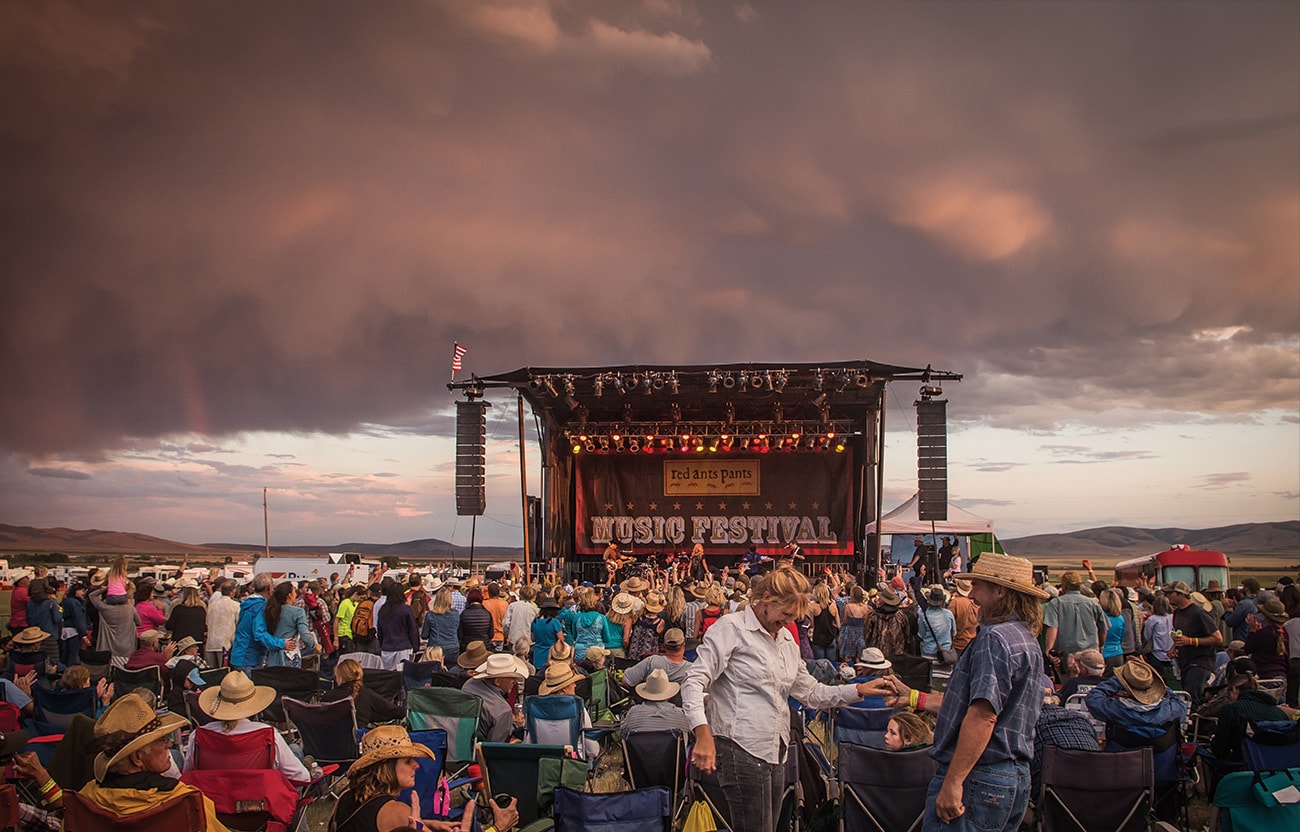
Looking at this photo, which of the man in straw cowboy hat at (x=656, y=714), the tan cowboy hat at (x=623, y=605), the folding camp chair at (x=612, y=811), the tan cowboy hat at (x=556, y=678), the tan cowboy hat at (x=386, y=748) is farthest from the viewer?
the tan cowboy hat at (x=623, y=605)

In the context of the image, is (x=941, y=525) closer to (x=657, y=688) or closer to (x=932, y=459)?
(x=932, y=459)

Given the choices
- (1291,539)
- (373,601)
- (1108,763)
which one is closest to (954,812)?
(1108,763)

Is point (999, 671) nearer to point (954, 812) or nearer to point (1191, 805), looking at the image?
point (954, 812)

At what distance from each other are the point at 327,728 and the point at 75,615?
6.33m

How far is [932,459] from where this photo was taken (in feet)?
54.4

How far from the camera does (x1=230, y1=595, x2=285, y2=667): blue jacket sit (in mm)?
8000

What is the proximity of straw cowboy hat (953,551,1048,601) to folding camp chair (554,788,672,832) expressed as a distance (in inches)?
57.8

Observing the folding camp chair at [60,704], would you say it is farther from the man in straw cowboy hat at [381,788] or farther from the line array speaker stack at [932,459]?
the line array speaker stack at [932,459]

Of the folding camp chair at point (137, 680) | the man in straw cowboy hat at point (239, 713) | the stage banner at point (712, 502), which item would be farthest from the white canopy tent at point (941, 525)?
the man in straw cowboy hat at point (239, 713)

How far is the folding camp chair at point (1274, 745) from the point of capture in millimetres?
4973

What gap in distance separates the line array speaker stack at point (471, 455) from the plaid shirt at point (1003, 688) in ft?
49.2

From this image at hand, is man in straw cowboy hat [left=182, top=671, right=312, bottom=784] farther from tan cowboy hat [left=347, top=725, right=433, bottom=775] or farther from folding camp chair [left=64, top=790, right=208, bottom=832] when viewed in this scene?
tan cowboy hat [left=347, top=725, right=433, bottom=775]

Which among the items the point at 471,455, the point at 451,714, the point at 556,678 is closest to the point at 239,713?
the point at 451,714

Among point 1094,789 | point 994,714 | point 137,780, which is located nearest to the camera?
point 994,714
